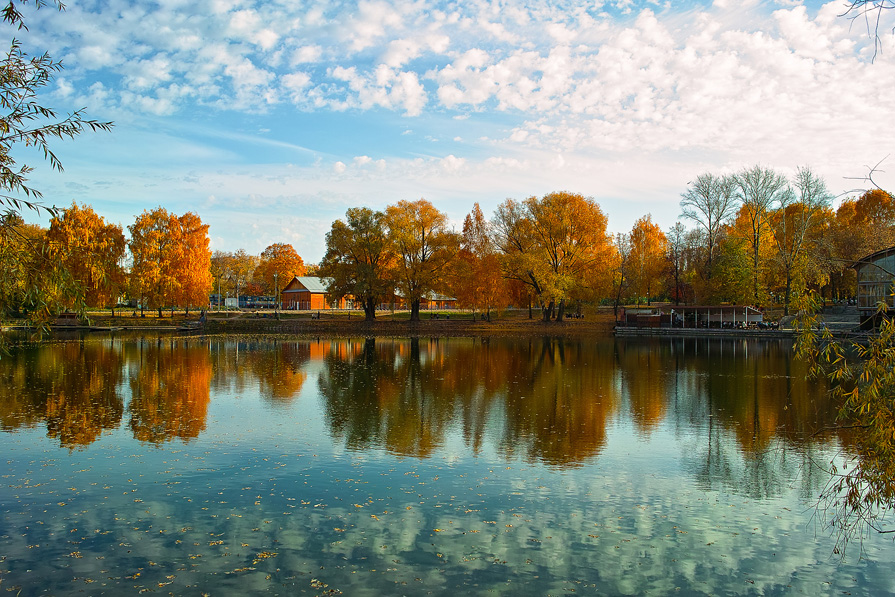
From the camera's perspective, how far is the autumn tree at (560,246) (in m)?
57.8

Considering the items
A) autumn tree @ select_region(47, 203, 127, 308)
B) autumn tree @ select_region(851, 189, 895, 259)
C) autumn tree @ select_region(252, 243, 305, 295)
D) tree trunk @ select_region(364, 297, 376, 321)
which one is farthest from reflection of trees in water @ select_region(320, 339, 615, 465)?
autumn tree @ select_region(252, 243, 305, 295)

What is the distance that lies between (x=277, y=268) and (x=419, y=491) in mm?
99633

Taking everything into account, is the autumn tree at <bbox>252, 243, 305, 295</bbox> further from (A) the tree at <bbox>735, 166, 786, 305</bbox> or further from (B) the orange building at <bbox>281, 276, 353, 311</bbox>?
(A) the tree at <bbox>735, 166, 786, 305</bbox>

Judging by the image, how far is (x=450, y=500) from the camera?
10.4 meters

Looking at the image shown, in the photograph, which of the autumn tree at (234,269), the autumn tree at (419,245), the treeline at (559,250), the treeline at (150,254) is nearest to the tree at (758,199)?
the treeline at (559,250)

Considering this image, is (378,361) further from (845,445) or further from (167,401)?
(845,445)

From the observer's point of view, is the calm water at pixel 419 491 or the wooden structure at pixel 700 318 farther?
the wooden structure at pixel 700 318

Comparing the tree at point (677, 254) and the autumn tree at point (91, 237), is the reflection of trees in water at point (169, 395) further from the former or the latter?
the tree at point (677, 254)

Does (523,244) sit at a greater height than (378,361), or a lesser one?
greater

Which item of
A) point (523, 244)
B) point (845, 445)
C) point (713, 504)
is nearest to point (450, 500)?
point (713, 504)

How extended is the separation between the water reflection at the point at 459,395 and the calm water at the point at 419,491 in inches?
5.7

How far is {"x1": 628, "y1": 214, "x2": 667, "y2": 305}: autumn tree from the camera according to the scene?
71.4 m

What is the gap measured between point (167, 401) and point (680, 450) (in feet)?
53.0

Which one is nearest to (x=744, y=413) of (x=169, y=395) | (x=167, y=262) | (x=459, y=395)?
(x=459, y=395)
